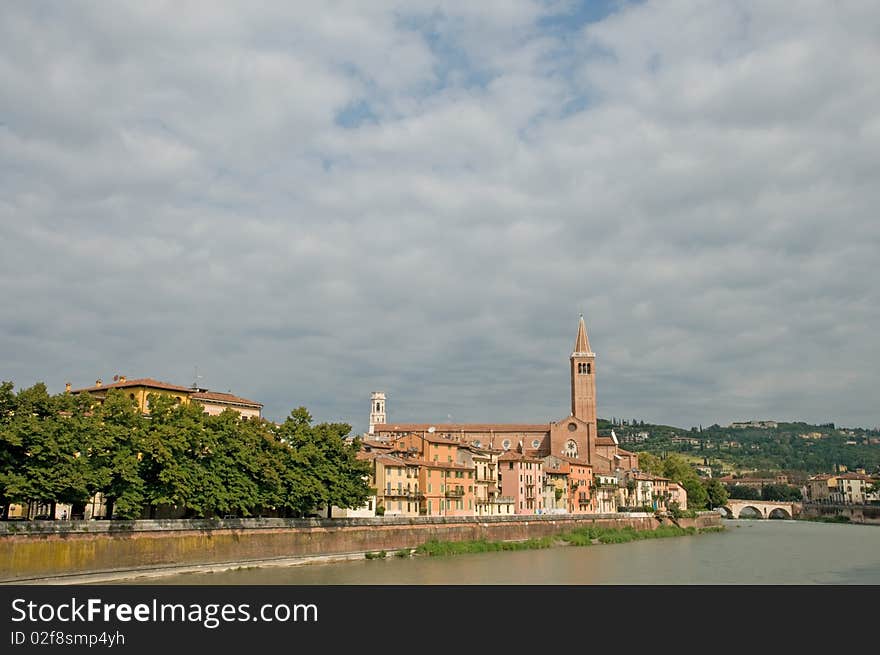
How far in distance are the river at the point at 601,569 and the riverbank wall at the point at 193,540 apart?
2.07 meters

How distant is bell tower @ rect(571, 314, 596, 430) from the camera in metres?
138

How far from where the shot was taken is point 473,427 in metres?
132

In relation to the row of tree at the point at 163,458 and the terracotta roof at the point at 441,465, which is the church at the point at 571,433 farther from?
the row of tree at the point at 163,458

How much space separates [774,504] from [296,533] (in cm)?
15492

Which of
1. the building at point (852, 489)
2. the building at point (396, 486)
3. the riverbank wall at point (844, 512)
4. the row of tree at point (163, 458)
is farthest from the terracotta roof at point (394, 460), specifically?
the building at point (852, 489)

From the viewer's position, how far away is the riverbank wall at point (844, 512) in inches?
6024

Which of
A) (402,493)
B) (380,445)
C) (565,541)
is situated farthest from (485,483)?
(402,493)

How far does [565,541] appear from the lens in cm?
7831

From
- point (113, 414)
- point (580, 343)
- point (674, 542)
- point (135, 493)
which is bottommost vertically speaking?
point (674, 542)

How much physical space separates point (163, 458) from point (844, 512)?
153 m

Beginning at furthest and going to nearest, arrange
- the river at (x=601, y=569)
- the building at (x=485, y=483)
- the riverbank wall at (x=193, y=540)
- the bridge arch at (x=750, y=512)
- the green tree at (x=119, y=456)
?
the bridge arch at (x=750, y=512), the building at (x=485, y=483), the river at (x=601, y=569), the green tree at (x=119, y=456), the riverbank wall at (x=193, y=540)

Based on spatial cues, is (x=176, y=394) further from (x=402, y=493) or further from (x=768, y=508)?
(x=768, y=508)
